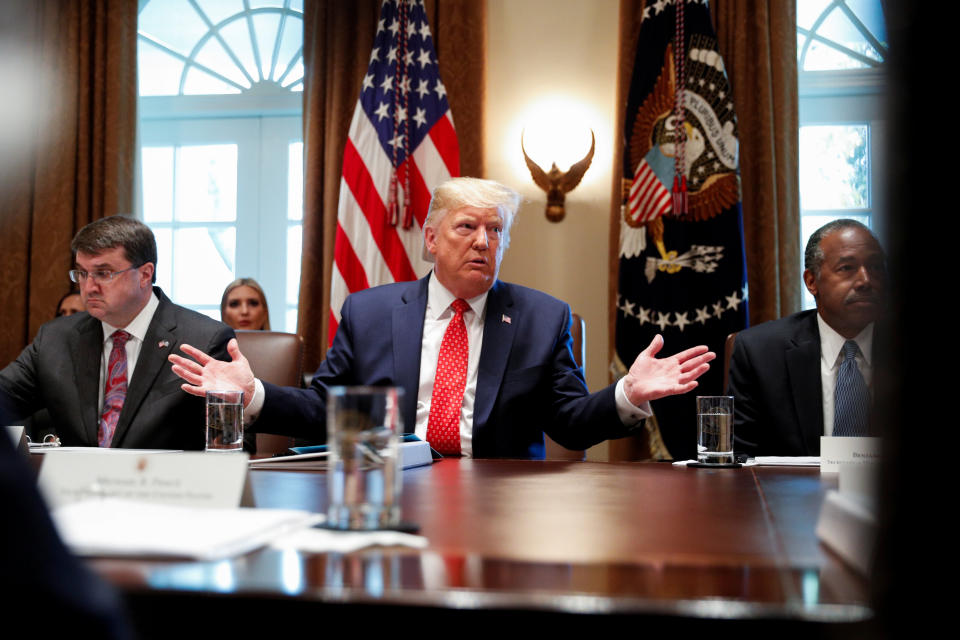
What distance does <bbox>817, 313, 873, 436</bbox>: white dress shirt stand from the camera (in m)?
2.49

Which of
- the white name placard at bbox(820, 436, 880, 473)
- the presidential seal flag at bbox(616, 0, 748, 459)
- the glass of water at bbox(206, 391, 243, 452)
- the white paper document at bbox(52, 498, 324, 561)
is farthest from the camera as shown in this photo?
the presidential seal flag at bbox(616, 0, 748, 459)

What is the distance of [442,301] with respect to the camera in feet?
9.05

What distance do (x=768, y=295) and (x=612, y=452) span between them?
3.64ft

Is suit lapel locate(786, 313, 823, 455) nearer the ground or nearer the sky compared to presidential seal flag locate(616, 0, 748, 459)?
nearer the ground

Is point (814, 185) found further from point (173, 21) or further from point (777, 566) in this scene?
point (777, 566)

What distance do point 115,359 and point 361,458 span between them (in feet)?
6.70

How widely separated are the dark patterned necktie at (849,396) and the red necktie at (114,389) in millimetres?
2101

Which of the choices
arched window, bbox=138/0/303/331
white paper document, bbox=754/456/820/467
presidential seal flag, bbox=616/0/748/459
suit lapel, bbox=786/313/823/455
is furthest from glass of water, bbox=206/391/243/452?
arched window, bbox=138/0/303/331

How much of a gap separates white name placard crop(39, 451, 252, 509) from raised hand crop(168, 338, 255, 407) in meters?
1.01

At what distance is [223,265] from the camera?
17.3 ft

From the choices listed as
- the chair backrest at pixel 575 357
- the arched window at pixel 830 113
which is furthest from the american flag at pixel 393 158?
the arched window at pixel 830 113

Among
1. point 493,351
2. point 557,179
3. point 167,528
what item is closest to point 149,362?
point 493,351

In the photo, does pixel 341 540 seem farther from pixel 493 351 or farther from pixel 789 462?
pixel 493 351

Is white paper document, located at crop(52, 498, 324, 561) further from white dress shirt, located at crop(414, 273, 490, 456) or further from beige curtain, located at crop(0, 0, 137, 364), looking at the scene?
beige curtain, located at crop(0, 0, 137, 364)
